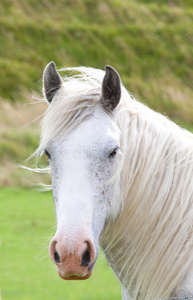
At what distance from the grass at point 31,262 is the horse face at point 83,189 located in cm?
348

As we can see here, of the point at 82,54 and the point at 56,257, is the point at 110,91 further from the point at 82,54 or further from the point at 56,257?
the point at 82,54

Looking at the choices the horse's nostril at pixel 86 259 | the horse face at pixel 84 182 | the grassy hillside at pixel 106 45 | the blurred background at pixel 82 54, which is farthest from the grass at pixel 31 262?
the grassy hillside at pixel 106 45

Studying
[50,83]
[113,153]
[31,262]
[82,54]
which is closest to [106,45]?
[82,54]

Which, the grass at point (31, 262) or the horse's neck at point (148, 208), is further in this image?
the grass at point (31, 262)

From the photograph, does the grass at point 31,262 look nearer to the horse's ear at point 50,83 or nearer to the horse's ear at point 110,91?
the horse's ear at point 50,83

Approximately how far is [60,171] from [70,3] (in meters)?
24.1

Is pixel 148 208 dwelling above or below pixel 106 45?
above

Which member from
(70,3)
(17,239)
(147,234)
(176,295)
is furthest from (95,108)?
(70,3)

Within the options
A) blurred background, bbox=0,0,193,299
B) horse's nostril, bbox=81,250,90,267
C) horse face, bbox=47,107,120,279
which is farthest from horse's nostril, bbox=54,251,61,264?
blurred background, bbox=0,0,193,299

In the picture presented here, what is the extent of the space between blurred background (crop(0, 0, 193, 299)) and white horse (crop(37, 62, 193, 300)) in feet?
34.7

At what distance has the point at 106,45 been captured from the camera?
24.1 meters

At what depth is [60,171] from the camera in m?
3.19

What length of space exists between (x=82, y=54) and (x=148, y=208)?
20276mm

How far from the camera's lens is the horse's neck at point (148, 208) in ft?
11.2
